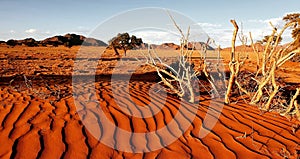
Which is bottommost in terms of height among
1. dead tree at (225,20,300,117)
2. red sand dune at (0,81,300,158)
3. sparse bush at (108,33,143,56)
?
red sand dune at (0,81,300,158)

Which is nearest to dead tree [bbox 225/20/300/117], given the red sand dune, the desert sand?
the desert sand

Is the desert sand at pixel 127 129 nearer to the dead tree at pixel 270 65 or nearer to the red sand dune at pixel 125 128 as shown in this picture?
the red sand dune at pixel 125 128

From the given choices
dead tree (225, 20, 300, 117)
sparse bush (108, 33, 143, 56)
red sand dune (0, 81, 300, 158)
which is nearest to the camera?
red sand dune (0, 81, 300, 158)

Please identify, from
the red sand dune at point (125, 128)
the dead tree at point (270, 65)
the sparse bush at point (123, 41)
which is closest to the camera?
the red sand dune at point (125, 128)

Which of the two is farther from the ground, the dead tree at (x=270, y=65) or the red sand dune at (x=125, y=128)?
the dead tree at (x=270, y=65)

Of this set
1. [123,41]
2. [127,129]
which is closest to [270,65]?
[127,129]

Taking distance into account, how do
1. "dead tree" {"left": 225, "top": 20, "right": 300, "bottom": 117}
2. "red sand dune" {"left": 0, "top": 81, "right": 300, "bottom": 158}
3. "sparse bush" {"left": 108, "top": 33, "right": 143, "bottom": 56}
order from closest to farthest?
"red sand dune" {"left": 0, "top": 81, "right": 300, "bottom": 158}, "dead tree" {"left": 225, "top": 20, "right": 300, "bottom": 117}, "sparse bush" {"left": 108, "top": 33, "right": 143, "bottom": 56}

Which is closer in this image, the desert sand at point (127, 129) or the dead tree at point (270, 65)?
the desert sand at point (127, 129)

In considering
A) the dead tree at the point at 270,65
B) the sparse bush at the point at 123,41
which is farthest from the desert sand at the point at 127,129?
the sparse bush at the point at 123,41

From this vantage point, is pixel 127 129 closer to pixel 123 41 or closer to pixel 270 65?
pixel 270 65

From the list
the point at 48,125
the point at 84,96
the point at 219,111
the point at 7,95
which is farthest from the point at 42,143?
the point at 219,111

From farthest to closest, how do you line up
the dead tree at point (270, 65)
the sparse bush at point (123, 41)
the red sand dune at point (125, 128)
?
the sparse bush at point (123, 41)
the dead tree at point (270, 65)
the red sand dune at point (125, 128)

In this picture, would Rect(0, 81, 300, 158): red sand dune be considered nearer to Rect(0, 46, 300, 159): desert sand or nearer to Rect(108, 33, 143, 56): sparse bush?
Rect(0, 46, 300, 159): desert sand

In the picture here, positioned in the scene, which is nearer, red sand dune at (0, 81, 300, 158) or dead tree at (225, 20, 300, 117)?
red sand dune at (0, 81, 300, 158)
